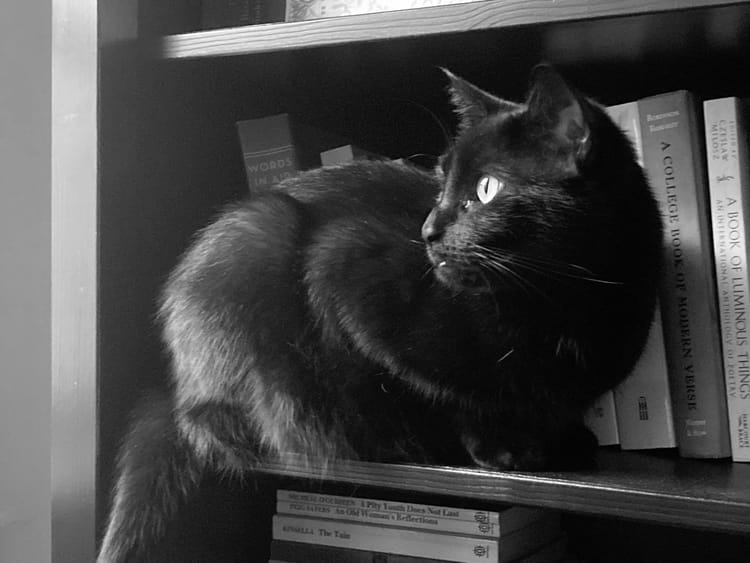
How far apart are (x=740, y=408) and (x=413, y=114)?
18.8 inches

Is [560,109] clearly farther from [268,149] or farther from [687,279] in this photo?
[268,149]

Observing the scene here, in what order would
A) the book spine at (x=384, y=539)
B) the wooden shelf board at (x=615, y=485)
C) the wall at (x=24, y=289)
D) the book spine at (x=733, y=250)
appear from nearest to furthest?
the wooden shelf board at (x=615, y=485) → the book spine at (x=733, y=250) → the book spine at (x=384, y=539) → the wall at (x=24, y=289)

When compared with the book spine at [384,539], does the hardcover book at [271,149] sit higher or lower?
higher

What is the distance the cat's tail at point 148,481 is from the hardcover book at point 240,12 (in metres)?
0.42

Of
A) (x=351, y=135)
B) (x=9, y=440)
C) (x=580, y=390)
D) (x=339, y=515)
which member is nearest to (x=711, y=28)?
(x=580, y=390)

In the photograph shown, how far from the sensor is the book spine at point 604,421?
30.5 inches

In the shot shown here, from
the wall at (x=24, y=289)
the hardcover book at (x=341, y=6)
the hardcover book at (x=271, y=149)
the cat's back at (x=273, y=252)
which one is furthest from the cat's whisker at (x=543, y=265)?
the wall at (x=24, y=289)

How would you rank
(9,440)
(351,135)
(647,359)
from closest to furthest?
(647,359) < (351,135) < (9,440)

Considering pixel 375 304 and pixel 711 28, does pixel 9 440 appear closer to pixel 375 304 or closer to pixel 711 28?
pixel 375 304

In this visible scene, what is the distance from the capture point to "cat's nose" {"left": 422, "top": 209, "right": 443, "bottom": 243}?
0.66 meters

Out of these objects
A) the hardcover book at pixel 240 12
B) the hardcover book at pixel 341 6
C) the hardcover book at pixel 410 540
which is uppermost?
the hardcover book at pixel 240 12

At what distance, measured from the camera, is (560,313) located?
0.64 meters

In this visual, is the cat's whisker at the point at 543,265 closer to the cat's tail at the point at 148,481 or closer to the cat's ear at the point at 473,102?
the cat's ear at the point at 473,102

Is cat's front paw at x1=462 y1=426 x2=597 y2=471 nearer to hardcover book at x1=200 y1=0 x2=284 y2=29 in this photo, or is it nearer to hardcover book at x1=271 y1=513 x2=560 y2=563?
hardcover book at x1=271 y1=513 x2=560 y2=563
